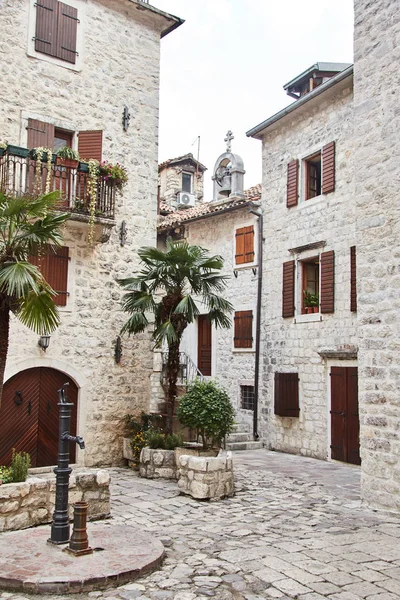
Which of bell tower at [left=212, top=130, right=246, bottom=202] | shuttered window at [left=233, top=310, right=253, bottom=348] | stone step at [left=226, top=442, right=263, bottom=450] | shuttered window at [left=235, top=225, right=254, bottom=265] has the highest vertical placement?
bell tower at [left=212, top=130, right=246, bottom=202]

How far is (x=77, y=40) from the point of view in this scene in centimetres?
1241

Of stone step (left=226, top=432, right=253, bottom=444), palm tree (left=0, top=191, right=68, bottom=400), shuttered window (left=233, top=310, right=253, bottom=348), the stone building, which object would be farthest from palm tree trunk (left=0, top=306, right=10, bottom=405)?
shuttered window (left=233, top=310, right=253, bottom=348)

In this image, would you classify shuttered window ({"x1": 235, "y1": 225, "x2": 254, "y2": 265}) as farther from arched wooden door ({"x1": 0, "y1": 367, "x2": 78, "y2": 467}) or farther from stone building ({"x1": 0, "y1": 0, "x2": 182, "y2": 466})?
arched wooden door ({"x1": 0, "y1": 367, "x2": 78, "y2": 467})

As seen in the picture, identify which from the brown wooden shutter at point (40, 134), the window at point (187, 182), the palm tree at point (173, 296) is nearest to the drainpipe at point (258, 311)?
the palm tree at point (173, 296)

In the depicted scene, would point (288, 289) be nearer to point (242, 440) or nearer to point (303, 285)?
point (303, 285)

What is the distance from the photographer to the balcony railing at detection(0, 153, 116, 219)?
10.8 metres

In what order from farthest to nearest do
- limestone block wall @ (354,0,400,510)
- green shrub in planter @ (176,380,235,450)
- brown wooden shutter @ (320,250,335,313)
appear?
1. brown wooden shutter @ (320,250,335,313)
2. green shrub in planter @ (176,380,235,450)
3. limestone block wall @ (354,0,400,510)

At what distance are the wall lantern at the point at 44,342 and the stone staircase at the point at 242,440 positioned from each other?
18.8 feet

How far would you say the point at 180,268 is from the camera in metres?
11.2

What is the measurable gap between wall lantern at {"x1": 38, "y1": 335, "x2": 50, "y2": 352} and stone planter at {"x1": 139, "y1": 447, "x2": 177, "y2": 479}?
275 centimetres

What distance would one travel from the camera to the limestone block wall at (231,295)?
1655cm

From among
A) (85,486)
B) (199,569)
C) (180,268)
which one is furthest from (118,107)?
(199,569)

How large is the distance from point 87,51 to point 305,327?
7.99 meters

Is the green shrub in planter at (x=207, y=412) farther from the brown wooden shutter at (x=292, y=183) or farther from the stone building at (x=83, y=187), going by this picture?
the brown wooden shutter at (x=292, y=183)
